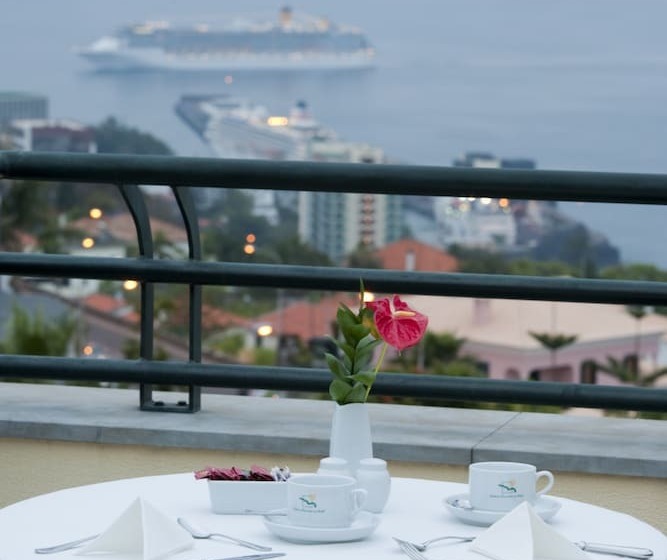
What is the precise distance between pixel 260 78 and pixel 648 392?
7724 centimetres

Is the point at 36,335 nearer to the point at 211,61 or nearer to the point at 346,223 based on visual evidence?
the point at 346,223

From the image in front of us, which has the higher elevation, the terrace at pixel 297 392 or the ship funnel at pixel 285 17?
the ship funnel at pixel 285 17

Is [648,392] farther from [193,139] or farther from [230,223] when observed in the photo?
[193,139]

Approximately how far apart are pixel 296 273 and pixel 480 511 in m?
0.95

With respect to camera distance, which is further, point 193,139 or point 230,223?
point 193,139

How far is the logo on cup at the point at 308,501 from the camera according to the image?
1.29 meters

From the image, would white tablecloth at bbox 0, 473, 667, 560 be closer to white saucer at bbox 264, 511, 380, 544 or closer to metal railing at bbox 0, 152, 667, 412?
white saucer at bbox 264, 511, 380, 544

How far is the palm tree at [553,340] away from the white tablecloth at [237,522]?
4713cm

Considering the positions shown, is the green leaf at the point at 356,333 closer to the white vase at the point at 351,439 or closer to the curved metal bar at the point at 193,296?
the white vase at the point at 351,439

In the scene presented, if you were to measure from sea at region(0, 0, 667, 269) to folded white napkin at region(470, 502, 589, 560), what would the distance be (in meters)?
68.7

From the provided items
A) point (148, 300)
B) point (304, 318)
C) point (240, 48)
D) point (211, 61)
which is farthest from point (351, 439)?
point (211, 61)

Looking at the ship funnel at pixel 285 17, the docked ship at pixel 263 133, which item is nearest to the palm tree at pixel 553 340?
the docked ship at pixel 263 133

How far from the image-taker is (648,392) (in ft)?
7.06

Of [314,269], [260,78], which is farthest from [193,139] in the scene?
[314,269]
